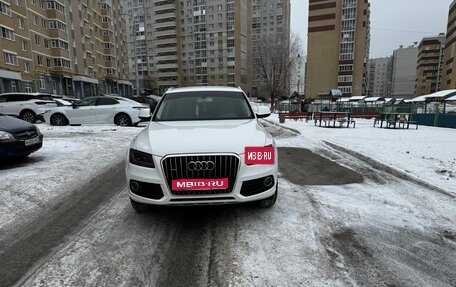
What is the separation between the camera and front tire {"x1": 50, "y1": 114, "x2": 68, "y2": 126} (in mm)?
15875

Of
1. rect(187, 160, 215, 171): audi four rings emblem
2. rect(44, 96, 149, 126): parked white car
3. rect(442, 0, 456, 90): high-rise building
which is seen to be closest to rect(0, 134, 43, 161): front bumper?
rect(187, 160, 215, 171): audi four rings emblem

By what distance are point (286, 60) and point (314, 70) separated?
3949 centimetres

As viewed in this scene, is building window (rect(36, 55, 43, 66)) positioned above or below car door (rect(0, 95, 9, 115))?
above

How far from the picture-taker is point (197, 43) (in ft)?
321

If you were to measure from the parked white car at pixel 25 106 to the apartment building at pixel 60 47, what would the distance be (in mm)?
19927

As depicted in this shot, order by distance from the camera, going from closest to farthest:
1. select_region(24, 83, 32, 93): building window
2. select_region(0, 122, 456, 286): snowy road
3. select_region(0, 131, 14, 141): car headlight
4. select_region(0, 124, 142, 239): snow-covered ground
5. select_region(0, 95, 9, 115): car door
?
select_region(0, 122, 456, 286): snowy road → select_region(0, 124, 142, 239): snow-covered ground → select_region(0, 131, 14, 141): car headlight → select_region(0, 95, 9, 115): car door → select_region(24, 83, 32, 93): building window

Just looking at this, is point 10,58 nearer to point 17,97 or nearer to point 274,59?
point 17,97

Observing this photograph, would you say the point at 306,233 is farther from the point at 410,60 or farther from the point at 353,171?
the point at 410,60

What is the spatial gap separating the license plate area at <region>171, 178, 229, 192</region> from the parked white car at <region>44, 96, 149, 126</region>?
12619 millimetres

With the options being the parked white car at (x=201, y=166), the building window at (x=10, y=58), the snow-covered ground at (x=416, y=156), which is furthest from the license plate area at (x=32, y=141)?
the building window at (x=10, y=58)

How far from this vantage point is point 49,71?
45250mm

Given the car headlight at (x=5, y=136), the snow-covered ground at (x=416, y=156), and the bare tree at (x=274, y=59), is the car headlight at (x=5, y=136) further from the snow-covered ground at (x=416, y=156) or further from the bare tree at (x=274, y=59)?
the bare tree at (x=274, y=59)

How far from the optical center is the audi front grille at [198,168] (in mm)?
3500

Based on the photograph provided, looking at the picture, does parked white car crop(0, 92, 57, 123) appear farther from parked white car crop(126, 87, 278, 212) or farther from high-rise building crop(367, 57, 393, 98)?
high-rise building crop(367, 57, 393, 98)
